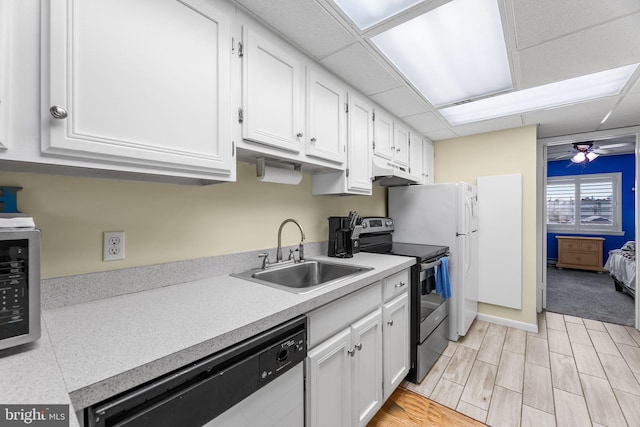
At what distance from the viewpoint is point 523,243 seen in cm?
300

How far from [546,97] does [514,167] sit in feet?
2.95

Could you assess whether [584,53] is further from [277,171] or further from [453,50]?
[277,171]

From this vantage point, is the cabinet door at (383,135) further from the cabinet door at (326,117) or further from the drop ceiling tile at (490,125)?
the drop ceiling tile at (490,125)

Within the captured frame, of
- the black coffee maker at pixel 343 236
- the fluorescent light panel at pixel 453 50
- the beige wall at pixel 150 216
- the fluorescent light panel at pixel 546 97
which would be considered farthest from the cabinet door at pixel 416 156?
the beige wall at pixel 150 216

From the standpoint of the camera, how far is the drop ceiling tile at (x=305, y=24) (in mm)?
1259

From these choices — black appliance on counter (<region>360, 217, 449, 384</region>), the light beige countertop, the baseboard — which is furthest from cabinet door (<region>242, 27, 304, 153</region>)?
the baseboard

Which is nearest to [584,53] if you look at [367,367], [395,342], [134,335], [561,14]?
[561,14]

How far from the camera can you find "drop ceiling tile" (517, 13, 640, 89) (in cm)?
143

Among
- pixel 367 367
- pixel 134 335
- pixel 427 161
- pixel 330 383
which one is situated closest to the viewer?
pixel 134 335

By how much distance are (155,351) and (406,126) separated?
282 centimetres

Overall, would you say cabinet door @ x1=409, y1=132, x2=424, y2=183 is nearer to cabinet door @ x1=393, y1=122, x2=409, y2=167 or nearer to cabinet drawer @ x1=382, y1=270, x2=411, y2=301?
cabinet door @ x1=393, y1=122, x2=409, y2=167

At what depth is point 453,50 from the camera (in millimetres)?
1674

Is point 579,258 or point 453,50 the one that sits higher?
point 453,50

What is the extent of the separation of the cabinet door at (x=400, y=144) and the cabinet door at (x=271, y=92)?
1.31m
